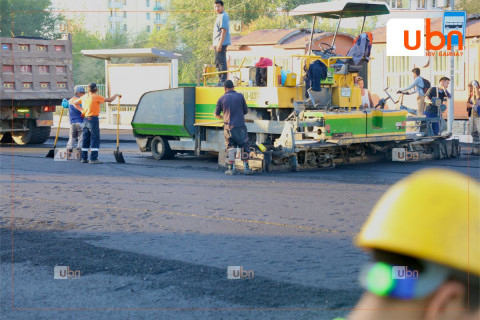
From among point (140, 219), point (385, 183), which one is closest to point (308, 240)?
point (140, 219)

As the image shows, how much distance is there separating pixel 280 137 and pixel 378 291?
505 inches

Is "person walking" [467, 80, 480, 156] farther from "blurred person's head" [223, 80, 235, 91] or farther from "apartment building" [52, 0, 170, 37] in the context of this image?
"apartment building" [52, 0, 170, 37]

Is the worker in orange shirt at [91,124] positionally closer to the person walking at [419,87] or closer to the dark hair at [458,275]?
the person walking at [419,87]

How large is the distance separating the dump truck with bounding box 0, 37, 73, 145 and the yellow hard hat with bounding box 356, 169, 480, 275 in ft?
66.6

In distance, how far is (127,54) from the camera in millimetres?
29094

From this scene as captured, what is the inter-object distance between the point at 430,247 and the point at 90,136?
15.4 m

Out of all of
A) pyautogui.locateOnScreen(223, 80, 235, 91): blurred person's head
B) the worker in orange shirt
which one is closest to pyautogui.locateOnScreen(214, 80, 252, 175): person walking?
pyautogui.locateOnScreen(223, 80, 235, 91): blurred person's head

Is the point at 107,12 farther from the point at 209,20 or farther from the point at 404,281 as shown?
the point at 404,281

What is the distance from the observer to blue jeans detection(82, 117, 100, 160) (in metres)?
15.8

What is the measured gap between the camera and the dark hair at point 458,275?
107cm

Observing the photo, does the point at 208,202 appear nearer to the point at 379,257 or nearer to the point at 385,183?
the point at 385,183

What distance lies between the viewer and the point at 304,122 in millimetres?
14133

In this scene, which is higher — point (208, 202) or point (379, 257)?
point (379, 257)

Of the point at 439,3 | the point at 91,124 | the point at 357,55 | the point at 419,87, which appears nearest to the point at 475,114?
the point at 419,87
